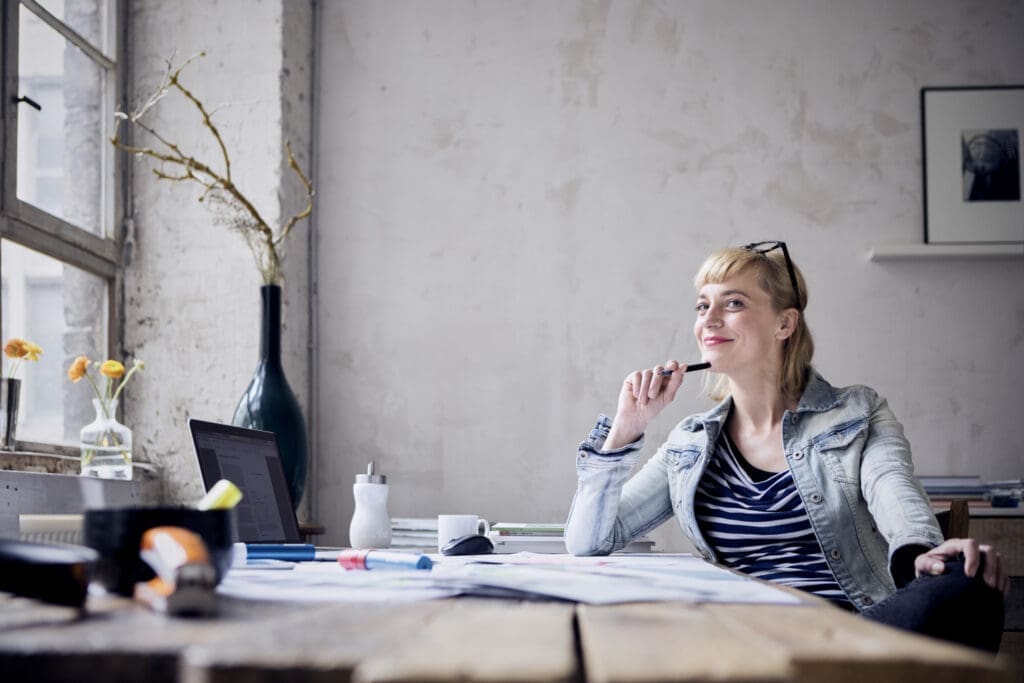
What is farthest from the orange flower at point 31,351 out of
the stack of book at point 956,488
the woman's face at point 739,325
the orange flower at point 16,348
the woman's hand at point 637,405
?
the stack of book at point 956,488

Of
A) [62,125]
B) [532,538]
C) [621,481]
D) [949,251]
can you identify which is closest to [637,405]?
[621,481]

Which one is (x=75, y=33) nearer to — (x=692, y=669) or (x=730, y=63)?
(x=730, y=63)

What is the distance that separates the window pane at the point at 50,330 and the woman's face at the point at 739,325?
1685 mm

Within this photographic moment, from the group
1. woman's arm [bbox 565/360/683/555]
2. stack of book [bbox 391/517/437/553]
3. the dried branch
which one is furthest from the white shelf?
the dried branch

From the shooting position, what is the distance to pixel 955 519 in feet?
6.10

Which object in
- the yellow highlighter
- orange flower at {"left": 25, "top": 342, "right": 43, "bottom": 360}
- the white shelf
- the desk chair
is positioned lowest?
the desk chair

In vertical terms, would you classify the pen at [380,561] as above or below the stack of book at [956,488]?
above

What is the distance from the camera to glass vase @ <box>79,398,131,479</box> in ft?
8.10

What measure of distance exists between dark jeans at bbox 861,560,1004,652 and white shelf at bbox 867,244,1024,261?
194 centimetres

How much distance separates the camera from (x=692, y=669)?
1.65ft

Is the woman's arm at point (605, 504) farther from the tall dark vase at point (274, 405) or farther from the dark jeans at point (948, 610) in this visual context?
the tall dark vase at point (274, 405)

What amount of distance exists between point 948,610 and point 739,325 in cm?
102

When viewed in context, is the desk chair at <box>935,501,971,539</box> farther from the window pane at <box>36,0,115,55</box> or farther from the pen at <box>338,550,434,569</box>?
the window pane at <box>36,0,115,55</box>

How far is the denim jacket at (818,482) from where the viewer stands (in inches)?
76.7
